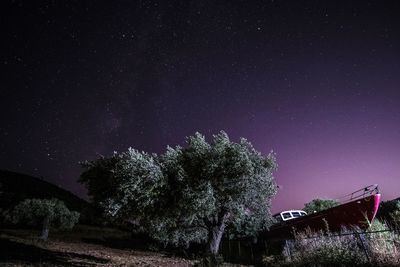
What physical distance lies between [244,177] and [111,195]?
939cm

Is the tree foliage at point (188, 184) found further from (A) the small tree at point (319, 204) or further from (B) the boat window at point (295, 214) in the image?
(A) the small tree at point (319, 204)

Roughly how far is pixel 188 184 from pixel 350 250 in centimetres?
992

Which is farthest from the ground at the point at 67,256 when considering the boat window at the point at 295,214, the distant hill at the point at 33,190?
the distant hill at the point at 33,190

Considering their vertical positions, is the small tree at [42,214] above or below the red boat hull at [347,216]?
above

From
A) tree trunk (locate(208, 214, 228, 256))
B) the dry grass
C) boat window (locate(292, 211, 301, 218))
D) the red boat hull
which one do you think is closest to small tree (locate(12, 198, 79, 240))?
the dry grass

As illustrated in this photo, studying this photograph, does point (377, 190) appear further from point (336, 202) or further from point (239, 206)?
point (336, 202)

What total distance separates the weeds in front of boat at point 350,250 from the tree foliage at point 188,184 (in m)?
4.63

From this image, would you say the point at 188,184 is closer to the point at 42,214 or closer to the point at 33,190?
the point at 42,214

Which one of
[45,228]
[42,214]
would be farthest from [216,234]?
[42,214]

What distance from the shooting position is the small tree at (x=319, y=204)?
42750mm

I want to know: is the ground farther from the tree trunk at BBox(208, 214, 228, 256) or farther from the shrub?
the shrub

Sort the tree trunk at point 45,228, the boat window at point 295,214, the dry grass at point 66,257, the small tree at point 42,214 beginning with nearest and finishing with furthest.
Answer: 1. the dry grass at point 66,257
2. the tree trunk at point 45,228
3. the boat window at point 295,214
4. the small tree at point 42,214

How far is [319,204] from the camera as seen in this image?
43875 millimetres

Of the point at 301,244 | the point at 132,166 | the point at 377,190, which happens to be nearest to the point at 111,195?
the point at 132,166
